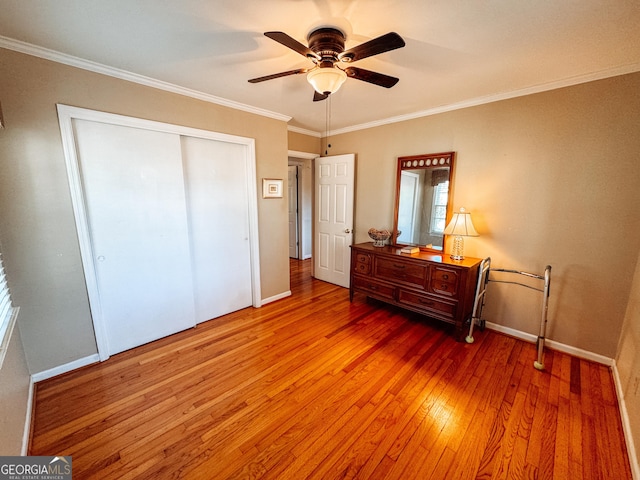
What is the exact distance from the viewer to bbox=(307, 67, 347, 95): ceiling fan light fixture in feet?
4.99

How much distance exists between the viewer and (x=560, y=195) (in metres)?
2.22

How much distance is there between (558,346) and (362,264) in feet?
6.59

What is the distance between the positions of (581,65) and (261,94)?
2.59 m

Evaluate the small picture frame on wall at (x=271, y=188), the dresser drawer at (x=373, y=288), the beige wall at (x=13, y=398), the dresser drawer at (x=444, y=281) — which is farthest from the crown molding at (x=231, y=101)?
the dresser drawer at (x=373, y=288)

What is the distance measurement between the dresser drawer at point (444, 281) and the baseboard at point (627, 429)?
1.18 m

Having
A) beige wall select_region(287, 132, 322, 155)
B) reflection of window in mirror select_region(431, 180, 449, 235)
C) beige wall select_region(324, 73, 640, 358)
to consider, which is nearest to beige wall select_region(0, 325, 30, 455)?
beige wall select_region(287, 132, 322, 155)

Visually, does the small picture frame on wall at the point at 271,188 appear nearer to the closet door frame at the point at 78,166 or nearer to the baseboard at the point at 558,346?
the closet door frame at the point at 78,166

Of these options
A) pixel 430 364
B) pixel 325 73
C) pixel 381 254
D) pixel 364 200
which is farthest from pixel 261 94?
pixel 430 364

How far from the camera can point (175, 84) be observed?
2277 mm

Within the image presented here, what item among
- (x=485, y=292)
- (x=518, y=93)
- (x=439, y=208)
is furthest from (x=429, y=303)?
(x=518, y=93)

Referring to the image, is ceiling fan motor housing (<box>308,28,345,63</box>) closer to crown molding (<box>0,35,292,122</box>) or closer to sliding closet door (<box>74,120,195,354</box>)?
crown molding (<box>0,35,292,122</box>)

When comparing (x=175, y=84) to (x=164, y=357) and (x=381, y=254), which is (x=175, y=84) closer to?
(x=164, y=357)

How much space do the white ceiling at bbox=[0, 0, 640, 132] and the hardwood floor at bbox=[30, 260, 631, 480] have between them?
7.77ft

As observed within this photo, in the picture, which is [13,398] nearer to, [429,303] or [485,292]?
[429,303]
